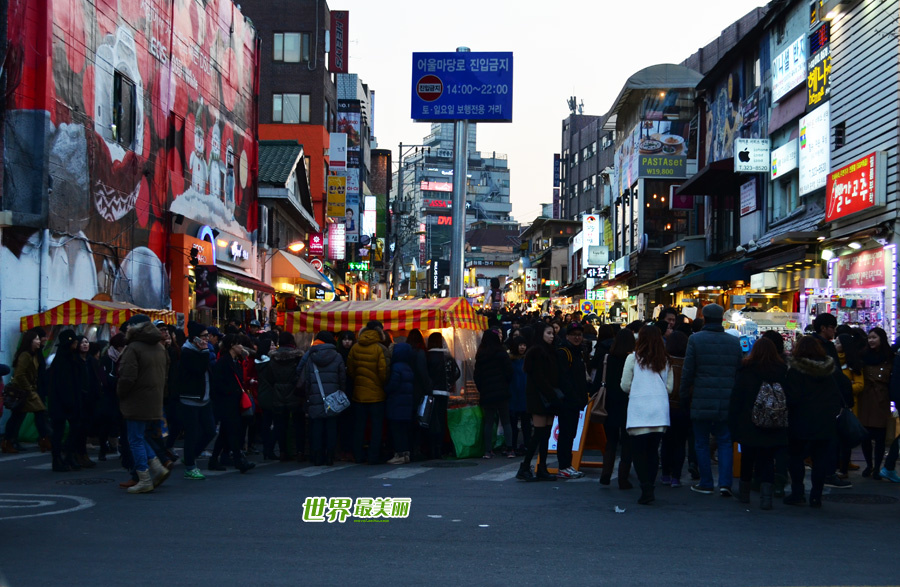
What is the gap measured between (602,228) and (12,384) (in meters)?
49.8

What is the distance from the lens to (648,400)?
9.75 metres

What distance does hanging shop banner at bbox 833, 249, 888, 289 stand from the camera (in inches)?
754

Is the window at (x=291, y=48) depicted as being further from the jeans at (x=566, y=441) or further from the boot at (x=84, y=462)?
the jeans at (x=566, y=441)

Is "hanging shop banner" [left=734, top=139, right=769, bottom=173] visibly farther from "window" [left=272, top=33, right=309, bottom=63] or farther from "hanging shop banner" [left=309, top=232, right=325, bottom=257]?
"window" [left=272, top=33, right=309, bottom=63]

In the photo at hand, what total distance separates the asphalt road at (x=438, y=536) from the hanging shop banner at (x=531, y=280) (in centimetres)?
7331

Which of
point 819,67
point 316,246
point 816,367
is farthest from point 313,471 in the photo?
point 316,246

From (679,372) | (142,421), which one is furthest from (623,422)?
(142,421)

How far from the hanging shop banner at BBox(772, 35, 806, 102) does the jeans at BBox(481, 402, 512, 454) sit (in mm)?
14776

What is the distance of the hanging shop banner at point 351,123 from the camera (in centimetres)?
6025

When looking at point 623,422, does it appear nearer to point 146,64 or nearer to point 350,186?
point 146,64

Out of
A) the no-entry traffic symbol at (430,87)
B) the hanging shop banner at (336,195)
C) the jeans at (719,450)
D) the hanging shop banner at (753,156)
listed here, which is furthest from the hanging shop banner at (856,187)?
the hanging shop banner at (336,195)

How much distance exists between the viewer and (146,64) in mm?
23297

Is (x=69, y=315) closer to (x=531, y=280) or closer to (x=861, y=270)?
(x=861, y=270)

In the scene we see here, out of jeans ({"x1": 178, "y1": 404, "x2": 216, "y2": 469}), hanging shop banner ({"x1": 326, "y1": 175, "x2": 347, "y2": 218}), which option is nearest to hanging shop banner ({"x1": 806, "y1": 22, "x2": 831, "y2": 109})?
jeans ({"x1": 178, "y1": 404, "x2": 216, "y2": 469})
